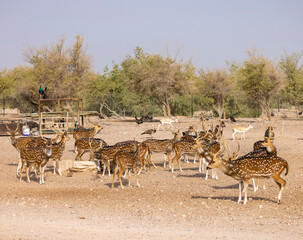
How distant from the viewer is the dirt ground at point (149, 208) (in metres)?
8.24

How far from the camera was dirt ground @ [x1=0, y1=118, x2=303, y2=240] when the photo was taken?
8242 mm

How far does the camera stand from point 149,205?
10.4 m

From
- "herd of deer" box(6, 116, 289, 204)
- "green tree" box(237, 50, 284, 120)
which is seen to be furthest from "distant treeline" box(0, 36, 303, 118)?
"herd of deer" box(6, 116, 289, 204)

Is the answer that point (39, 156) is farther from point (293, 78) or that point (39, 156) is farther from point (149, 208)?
point (293, 78)

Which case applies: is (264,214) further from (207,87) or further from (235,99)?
(235,99)

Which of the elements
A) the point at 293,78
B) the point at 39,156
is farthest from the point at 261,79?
the point at 39,156

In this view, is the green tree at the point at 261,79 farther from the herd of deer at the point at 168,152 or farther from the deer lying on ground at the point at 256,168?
the deer lying on ground at the point at 256,168

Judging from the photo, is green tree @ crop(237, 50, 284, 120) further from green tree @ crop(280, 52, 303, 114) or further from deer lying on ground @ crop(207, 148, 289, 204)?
deer lying on ground @ crop(207, 148, 289, 204)

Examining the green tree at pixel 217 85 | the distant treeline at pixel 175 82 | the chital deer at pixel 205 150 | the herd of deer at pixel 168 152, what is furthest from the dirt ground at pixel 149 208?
the green tree at pixel 217 85

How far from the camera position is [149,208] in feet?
33.3

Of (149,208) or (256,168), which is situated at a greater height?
(256,168)

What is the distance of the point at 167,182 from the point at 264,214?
400 centimetres

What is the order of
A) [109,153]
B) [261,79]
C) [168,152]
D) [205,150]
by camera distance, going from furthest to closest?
[261,79]
[168,152]
[109,153]
[205,150]

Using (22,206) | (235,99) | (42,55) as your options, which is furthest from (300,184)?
(235,99)
